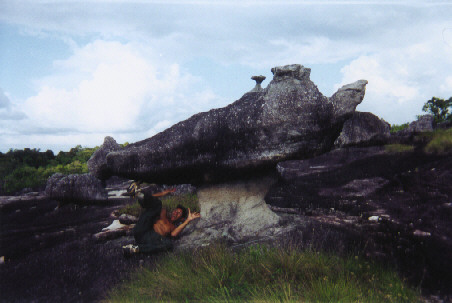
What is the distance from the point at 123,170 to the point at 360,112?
605 cm

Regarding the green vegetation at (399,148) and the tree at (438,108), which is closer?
the green vegetation at (399,148)

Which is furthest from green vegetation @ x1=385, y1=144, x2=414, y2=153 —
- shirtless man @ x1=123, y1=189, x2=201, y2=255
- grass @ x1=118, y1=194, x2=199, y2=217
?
shirtless man @ x1=123, y1=189, x2=201, y2=255

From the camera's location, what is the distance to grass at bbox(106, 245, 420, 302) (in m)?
4.40

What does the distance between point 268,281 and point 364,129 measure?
18.9 ft

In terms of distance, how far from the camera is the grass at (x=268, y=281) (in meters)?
4.40

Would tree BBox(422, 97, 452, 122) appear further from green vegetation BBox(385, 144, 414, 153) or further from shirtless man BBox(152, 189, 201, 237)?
shirtless man BBox(152, 189, 201, 237)

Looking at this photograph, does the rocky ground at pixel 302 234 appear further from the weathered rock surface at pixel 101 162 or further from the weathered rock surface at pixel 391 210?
the weathered rock surface at pixel 101 162

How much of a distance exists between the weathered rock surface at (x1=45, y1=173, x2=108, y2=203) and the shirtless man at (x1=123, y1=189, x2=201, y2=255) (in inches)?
315

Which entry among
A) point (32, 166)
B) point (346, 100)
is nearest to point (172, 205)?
point (346, 100)

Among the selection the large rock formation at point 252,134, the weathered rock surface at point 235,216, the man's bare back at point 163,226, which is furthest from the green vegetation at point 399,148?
the man's bare back at point 163,226

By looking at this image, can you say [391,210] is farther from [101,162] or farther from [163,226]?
[101,162]

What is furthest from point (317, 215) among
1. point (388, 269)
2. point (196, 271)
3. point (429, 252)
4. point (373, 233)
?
point (196, 271)

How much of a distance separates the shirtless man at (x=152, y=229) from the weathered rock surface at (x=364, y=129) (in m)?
4.69

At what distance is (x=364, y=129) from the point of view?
9.00 m
